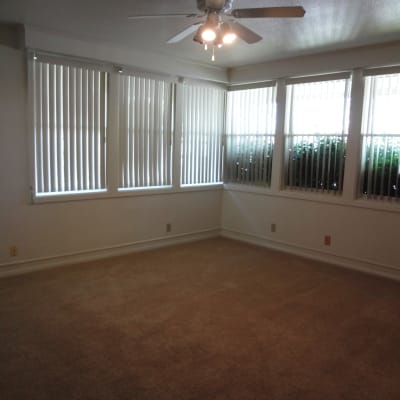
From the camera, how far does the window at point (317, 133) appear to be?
187 inches

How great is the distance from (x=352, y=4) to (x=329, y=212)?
8.14ft

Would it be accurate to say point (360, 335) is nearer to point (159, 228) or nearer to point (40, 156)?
point (159, 228)

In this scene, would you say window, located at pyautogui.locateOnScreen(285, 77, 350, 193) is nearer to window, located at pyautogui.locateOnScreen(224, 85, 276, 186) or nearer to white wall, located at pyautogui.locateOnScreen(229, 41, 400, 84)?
white wall, located at pyautogui.locateOnScreen(229, 41, 400, 84)

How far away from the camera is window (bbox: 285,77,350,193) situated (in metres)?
4.74

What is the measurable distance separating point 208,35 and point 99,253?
120 inches

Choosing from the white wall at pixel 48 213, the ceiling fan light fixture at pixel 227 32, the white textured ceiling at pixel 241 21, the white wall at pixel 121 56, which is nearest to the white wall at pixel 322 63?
the white textured ceiling at pixel 241 21

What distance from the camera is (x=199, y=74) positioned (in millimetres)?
5523

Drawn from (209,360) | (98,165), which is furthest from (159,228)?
(209,360)

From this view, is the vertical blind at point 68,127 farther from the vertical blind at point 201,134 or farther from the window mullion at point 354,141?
the window mullion at point 354,141

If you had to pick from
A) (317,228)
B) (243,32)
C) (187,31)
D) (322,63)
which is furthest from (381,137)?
(187,31)

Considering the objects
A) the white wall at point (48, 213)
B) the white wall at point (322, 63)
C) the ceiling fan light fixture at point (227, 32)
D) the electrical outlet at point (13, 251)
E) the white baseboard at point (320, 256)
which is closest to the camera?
the ceiling fan light fixture at point (227, 32)

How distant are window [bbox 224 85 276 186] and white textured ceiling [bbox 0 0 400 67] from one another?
2.77 ft

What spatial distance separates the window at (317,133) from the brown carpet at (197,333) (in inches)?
45.8

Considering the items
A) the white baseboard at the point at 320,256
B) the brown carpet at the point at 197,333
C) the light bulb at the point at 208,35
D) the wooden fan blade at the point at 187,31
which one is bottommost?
the brown carpet at the point at 197,333
